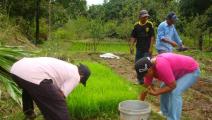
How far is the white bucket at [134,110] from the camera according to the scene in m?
5.19

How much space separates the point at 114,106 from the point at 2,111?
1.70 metres

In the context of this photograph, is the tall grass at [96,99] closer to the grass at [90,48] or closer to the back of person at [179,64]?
the back of person at [179,64]

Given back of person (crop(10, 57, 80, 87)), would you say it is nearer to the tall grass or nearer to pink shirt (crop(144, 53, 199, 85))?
pink shirt (crop(144, 53, 199, 85))

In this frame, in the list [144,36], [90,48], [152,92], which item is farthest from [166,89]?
[90,48]

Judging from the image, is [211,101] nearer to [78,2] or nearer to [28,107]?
[28,107]

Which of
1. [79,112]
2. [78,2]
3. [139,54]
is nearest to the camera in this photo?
[79,112]

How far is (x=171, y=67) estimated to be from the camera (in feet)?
17.8

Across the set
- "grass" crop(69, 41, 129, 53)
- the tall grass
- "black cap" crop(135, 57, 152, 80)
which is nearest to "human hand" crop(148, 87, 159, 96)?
"black cap" crop(135, 57, 152, 80)

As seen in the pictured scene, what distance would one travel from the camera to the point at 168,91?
533 cm

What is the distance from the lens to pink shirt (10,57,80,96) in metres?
4.43

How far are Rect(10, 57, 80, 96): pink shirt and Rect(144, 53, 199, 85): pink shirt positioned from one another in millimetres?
1180

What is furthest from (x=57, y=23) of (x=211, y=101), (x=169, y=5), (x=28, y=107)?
(x=28, y=107)

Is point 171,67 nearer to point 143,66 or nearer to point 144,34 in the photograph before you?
point 143,66

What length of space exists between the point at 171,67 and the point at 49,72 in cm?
A: 174
